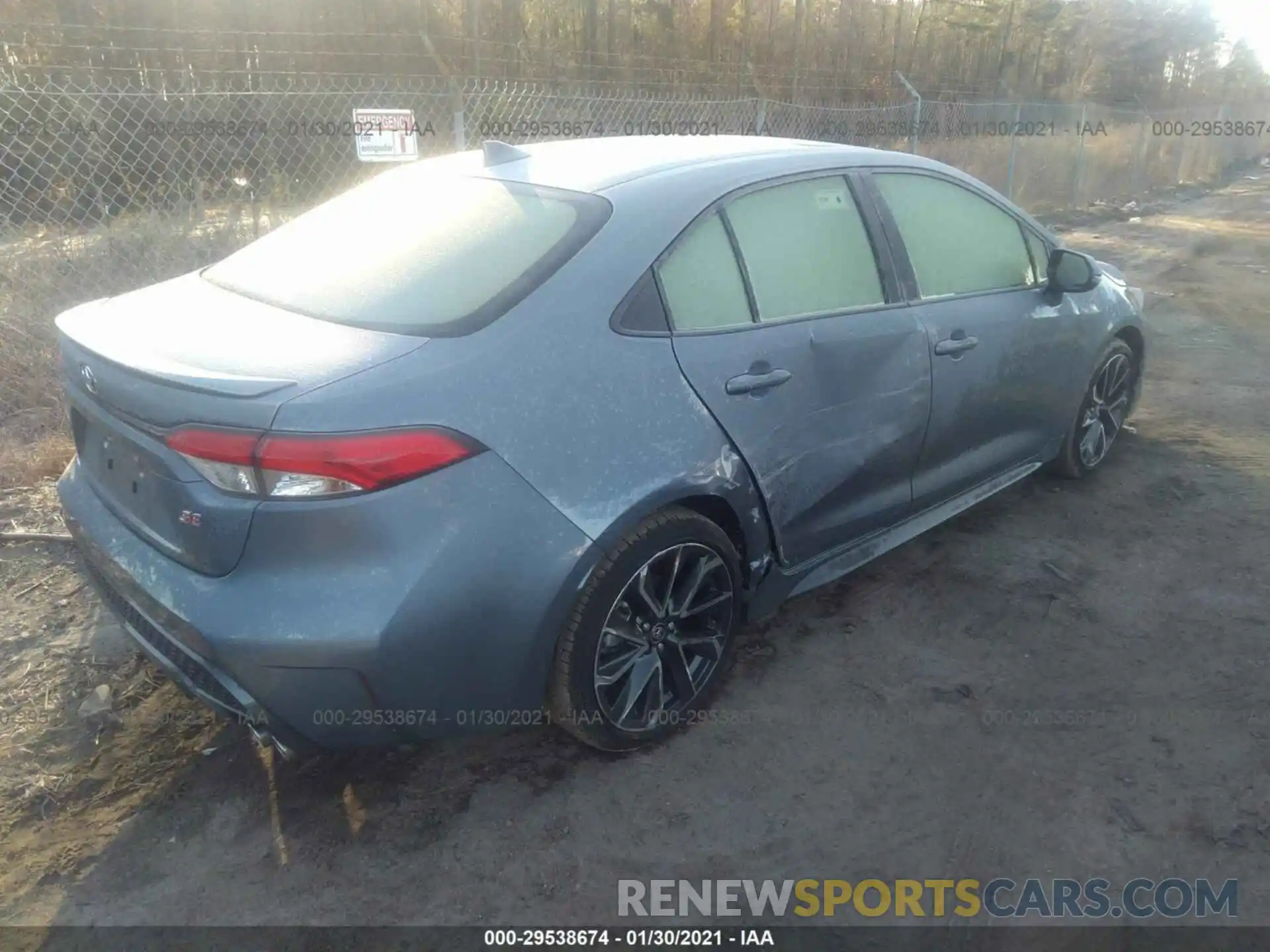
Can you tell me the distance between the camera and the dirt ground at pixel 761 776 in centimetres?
252

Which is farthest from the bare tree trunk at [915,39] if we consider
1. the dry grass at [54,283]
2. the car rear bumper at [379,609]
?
the car rear bumper at [379,609]

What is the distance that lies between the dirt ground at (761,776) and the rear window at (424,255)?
1296 millimetres

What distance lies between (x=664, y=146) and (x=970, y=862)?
94.5 inches

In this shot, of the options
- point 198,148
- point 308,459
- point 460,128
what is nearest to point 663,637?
point 308,459

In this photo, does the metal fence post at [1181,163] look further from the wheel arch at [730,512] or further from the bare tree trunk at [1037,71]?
the wheel arch at [730,512]

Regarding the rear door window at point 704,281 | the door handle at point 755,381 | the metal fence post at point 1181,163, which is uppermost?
the rear door window at point 704,281

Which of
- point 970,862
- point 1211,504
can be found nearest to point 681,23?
point 1211,504

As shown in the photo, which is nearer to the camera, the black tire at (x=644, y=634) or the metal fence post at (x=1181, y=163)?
the black tire at (x=644, y=634)

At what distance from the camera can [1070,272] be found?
416 centimetres

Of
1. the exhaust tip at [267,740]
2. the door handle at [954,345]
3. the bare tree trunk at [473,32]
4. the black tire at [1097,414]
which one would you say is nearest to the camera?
the exhaust tip at [267,740]

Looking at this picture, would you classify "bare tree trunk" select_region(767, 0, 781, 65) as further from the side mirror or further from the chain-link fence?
the side mirror

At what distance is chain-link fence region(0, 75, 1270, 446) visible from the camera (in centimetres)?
591

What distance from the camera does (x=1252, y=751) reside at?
2973 mm

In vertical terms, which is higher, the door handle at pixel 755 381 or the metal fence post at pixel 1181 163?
the door handle at pixel 755 381
